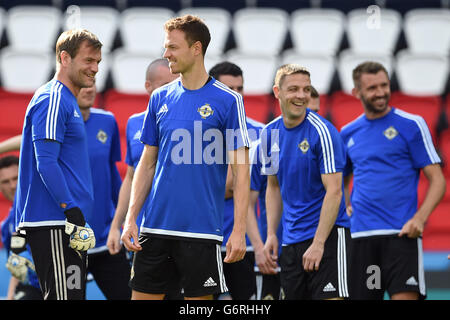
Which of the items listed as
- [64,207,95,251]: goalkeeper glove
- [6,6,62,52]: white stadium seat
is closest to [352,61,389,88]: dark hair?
[64,207,95,251]: goalkeeper glove

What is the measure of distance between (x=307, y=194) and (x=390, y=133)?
1.07m

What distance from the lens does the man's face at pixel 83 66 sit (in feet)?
14.4

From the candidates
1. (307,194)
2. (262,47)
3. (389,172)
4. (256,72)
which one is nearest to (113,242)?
(307,194)

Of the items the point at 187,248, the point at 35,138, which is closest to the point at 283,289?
the point at 187,248

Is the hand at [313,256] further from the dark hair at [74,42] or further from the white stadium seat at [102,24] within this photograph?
the white stadium seat at [102,24]

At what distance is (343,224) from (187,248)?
1.35 meters

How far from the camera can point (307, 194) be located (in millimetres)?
4992

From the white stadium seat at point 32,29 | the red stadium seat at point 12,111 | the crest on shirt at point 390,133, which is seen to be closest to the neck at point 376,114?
the crest on shirt at point 390,133

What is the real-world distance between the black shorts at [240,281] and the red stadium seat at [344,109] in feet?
13.9

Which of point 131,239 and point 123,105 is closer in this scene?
point 131,239

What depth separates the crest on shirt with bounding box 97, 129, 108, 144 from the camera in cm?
566

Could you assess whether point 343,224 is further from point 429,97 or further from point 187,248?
point 429,97

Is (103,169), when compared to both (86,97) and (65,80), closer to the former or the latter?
(86,97)

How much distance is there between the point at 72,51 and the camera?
4387 mm
